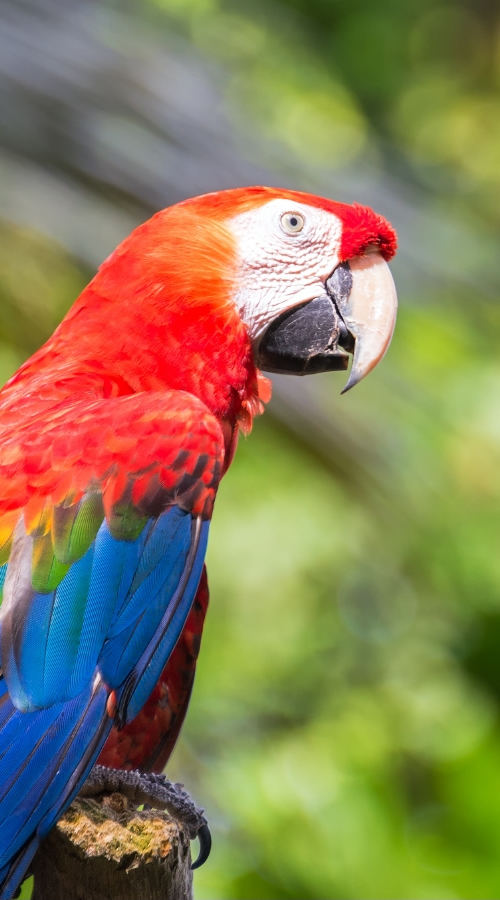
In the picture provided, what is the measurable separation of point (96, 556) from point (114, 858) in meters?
0.32

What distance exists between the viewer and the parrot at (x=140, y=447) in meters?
0.97

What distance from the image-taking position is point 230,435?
131 centimetres

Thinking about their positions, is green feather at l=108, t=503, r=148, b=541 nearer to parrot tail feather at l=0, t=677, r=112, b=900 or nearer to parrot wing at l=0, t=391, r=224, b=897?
parrot wing at l=0, t=391, r=224, b=897

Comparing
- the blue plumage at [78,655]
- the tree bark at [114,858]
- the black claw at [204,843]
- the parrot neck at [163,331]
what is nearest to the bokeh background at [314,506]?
the parrot neck at [163,331]

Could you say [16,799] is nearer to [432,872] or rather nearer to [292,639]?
[432,872]

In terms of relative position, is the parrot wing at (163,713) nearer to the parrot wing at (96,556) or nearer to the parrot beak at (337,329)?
the parrot wing at (96,556)

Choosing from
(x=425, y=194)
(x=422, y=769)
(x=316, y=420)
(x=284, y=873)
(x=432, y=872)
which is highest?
(x=425, y=194)

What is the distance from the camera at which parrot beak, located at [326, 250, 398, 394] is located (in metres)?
1.34

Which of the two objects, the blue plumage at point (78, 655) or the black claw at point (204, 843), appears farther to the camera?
the black claw at point (204, 843)

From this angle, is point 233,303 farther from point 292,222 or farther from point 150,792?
point 150,792

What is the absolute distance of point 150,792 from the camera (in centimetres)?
104

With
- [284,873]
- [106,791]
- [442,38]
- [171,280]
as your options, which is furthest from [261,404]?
[442,38]

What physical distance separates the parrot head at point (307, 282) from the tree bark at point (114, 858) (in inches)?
26.3

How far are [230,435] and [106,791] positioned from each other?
51 cm
